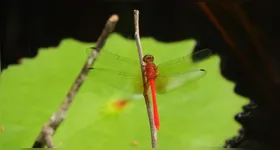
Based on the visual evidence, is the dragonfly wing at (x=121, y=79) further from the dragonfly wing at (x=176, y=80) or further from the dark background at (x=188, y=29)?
the dark background at (x=188, y=29)

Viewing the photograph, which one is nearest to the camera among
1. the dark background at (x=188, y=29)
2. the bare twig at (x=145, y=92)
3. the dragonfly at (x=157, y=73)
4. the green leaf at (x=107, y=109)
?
the bare twig at (x=145, y=92)

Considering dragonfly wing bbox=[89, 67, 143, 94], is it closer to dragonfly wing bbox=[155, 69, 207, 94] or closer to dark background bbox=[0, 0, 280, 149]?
dragonfly wing bbox=[155, 69, 207, 94]

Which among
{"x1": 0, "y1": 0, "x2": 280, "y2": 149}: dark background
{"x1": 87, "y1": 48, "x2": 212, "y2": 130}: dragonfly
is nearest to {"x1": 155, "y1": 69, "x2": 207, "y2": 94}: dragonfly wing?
{"x1": 87, "y1": 48, "x2": 212, "y2": 130}: dragonfly

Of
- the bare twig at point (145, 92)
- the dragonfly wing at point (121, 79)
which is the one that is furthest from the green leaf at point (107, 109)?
the bare twig at point (145, 92)

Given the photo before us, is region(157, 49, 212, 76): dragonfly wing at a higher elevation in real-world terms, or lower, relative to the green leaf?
higher

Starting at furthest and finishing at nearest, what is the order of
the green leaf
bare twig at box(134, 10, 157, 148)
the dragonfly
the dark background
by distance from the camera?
the dark background, the green leaf, the dragonfly, bare twig at box(134, 10, 157, 148)

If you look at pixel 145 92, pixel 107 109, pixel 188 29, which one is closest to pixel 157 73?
pixel 145 92

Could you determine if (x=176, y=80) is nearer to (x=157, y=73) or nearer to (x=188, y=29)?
(x=157, y=73)

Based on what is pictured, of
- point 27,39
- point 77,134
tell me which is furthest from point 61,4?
point 77,134
